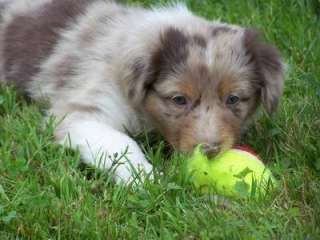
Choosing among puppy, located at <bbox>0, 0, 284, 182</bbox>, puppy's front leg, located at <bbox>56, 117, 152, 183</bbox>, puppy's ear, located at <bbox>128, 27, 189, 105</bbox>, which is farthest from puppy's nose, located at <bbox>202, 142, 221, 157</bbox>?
puppy's ear, located at <bbox>128, 27, 189, 105</bbox>

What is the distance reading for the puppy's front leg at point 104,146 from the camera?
4895 millimetres

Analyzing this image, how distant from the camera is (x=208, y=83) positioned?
516cm

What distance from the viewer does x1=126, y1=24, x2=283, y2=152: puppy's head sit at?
5.08 m

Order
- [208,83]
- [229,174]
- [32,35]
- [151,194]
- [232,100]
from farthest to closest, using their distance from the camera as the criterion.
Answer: [32,35] < [232,100] < [208,83] < [229,174] < [151,194]

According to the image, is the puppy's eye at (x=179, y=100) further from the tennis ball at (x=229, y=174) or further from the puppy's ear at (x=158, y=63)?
the tennis ball at (x=229, y=174)

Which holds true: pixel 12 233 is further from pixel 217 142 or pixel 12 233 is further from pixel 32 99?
pixel 32 99

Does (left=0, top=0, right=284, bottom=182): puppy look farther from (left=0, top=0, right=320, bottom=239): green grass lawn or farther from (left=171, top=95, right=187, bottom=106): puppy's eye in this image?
(left=0, top=0, right=320, bottom=239): green grass lawn

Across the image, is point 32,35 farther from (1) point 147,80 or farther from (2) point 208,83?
(2) point 208,83

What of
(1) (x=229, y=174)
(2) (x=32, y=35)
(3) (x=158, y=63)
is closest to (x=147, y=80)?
(3) (x=158, y=63)

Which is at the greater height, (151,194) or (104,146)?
(151,194)

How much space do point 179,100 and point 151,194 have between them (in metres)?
0.83

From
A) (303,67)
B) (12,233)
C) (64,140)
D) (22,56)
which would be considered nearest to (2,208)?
(12,233)

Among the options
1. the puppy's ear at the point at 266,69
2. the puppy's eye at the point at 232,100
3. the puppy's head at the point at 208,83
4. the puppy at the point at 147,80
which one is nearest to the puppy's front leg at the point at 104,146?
the puppy at the point at 147,80

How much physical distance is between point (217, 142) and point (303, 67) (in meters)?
2.04
